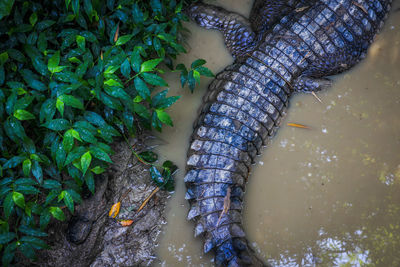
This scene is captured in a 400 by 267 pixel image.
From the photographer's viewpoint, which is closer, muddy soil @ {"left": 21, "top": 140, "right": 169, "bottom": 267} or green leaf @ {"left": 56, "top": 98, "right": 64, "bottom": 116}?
green leaf @ {"left": 56, "top": 98, "right": 64, "bottom": 116}

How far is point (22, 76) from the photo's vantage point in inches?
94.6

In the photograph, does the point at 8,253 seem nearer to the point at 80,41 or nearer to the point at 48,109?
the point at 48,109

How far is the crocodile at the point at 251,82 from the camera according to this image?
99.7 inches

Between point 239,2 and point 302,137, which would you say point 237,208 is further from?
point 239,2

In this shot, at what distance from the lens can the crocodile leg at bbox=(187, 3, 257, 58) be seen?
330 centimetres

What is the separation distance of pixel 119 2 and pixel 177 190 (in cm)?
164

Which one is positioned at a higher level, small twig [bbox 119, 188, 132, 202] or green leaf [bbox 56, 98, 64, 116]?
green leaf [bbox 56, 98, 64, 116]

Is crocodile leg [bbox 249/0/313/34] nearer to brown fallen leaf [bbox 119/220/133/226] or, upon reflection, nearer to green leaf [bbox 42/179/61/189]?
brown fallen leaf [bbox 119/220/133/226]

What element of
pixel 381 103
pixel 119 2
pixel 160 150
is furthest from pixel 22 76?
pixel 381 103

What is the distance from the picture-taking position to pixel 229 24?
3387 mm

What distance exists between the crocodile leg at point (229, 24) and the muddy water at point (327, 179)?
0.19 metres

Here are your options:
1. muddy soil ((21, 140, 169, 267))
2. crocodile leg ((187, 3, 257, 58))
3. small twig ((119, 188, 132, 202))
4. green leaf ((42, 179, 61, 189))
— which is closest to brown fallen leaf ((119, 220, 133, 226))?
muddy soil ((21, 140, 169, 267))

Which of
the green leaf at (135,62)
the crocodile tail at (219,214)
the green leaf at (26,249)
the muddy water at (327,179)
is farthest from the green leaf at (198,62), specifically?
the green leaf at (26,249)

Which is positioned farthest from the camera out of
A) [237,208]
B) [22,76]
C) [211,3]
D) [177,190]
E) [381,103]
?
[211,3]
